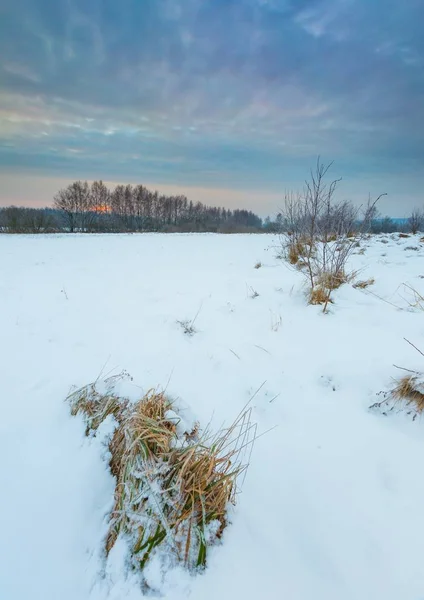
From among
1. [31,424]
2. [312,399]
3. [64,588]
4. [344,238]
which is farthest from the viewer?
[344,238]

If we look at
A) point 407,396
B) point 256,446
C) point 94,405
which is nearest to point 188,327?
point 94,405

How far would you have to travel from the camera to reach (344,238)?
3721 millimetres

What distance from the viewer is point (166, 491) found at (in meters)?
1.31

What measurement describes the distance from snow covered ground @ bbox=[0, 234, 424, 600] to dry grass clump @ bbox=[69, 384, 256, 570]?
0.07 metres

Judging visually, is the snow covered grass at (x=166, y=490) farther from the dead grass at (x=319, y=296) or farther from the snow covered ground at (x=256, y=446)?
the dead grass at (x=319, y=296)

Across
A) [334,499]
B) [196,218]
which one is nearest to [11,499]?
[334,499]

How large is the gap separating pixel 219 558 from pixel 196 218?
66.2 meters

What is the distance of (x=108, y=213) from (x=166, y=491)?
52.2 metres

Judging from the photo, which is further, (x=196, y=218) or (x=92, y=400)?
(x=196, y=218)

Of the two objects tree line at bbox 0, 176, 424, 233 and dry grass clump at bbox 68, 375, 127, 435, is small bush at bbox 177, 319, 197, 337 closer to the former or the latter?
dry grass clump at bbox 68, 375, 127, 435

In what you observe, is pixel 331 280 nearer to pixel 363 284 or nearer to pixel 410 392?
pixel 363 284

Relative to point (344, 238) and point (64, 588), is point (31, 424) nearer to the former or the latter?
point (64, 588)

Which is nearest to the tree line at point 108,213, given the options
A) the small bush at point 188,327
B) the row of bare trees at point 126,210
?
the row of bare trees at point 126,210

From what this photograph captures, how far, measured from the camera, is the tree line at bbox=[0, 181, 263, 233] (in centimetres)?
3719
